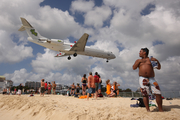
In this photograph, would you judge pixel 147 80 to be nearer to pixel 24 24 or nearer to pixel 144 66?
pixel 144 66

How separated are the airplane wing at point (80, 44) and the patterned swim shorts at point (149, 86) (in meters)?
17.6

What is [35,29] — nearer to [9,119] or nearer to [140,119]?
[9,119]

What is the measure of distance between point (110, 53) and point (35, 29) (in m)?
15.6

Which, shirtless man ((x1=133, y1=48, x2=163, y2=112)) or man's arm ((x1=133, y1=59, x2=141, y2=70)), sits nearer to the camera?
shirtless man ((x1=133, y1=48, x2=163, y2=112))

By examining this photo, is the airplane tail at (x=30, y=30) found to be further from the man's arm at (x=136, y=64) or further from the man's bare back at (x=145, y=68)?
the man's bare back at (x=145, y=68)

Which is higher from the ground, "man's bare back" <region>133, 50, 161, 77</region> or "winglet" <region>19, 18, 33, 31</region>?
"winglet" <region>19, 18, 33, 31</region>

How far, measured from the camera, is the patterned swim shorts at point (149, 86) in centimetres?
323

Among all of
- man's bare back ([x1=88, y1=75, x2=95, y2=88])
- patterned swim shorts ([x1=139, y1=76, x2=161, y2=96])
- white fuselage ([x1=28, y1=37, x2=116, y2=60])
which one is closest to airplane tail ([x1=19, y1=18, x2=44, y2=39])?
→ white fuselage ([x1=28, y1=37, x2=116, y2=60])

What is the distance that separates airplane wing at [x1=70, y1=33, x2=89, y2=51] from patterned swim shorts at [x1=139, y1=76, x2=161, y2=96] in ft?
57.6

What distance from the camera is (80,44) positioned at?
2150 cm

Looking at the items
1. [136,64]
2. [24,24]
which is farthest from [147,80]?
[24,24]

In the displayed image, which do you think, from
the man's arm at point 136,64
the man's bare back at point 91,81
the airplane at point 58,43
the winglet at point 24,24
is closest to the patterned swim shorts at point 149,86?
the man's arm at point 136,64

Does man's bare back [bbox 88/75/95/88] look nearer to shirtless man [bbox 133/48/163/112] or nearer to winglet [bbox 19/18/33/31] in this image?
shirtless man [bbox 133/48/163/112]

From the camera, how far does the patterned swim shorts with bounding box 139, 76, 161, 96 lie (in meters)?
3.23
